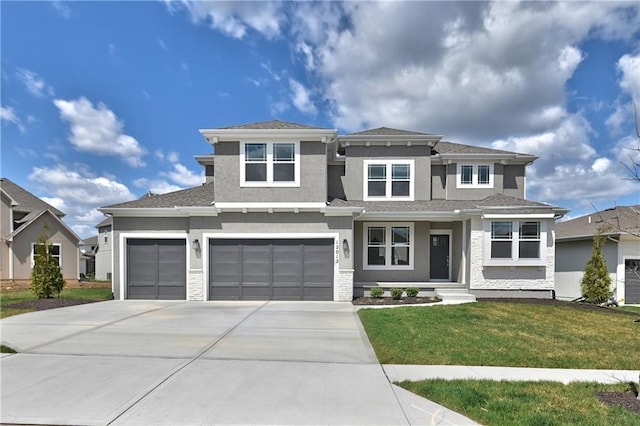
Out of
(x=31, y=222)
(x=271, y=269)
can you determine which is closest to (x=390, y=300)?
(x=271, y=269)

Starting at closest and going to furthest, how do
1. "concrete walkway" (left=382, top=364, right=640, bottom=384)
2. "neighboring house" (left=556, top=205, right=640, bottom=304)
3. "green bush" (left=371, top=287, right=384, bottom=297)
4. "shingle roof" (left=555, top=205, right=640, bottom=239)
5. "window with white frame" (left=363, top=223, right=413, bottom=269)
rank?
"concrete walkway" (left=382, top=364, right=640, bottom=384) → "green bush" (left=371, top=287, right=384, bottom=297) → "window with white frame" (left=363, top=223, right=413, bottom=269) → "neighboring house" (left=556, top=205, right=640, bottom=304) → "shingle roof" (left=555, top=205, right=640, bottom=239)

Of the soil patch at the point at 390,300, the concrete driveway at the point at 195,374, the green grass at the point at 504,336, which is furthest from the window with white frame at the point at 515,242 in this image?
the concrete driveway at the point at 195,374

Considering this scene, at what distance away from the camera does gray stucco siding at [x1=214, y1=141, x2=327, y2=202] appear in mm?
13236

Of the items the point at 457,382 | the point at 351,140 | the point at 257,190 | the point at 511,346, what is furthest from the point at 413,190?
the point at 457,382

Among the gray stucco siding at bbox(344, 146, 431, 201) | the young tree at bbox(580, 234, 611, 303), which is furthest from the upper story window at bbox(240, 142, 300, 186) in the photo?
the young tree at bbox(580, 234, 611, 303)

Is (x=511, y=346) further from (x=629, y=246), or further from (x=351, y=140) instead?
(x=629, y=246)

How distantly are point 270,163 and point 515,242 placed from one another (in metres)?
9.73

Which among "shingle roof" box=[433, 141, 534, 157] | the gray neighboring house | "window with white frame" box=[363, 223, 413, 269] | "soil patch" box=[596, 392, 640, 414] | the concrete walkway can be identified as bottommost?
the gray neighboring house

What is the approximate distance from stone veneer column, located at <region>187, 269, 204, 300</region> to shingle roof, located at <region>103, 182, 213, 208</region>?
248 cm

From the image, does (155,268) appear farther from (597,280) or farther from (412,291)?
(597,280)

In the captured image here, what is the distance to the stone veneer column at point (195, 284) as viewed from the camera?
1330 cm

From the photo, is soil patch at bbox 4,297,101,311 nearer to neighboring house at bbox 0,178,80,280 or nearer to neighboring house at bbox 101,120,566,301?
neighboring house at bbox 101,120,566,301

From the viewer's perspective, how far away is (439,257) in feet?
52.6

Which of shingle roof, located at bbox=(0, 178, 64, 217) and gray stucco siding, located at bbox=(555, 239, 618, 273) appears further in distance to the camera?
shingle roof, located at bbox=(0, 178, 64, 217)
